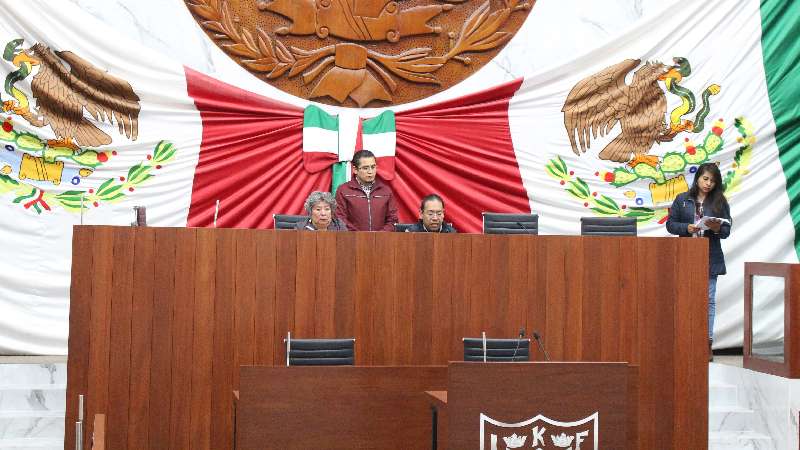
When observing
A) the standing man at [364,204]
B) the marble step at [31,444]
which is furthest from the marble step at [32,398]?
the standing man at [364,204]

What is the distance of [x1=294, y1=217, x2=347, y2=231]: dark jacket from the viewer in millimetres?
6652

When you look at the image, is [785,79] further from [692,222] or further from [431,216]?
[431,216]

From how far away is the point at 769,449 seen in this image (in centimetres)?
674

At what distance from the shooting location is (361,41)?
26.8 feet

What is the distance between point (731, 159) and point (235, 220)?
11.4 feet

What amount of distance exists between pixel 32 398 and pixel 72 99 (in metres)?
2.12

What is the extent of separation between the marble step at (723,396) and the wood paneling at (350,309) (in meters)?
0.69

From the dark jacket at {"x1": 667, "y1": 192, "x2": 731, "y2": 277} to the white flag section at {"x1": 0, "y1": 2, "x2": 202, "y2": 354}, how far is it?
314 cm

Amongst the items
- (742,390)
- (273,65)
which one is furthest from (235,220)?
(742,390)

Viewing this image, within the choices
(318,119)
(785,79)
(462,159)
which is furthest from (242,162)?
(785,79)

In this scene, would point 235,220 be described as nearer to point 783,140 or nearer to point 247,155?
point 247,155

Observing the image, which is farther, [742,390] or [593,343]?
[742,390]

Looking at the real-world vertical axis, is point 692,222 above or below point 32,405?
above

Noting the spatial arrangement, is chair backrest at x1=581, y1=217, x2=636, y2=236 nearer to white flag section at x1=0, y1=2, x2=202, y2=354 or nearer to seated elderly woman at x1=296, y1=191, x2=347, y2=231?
seated elderly woman at x1=296, y1=191, x2=347, y2=231
